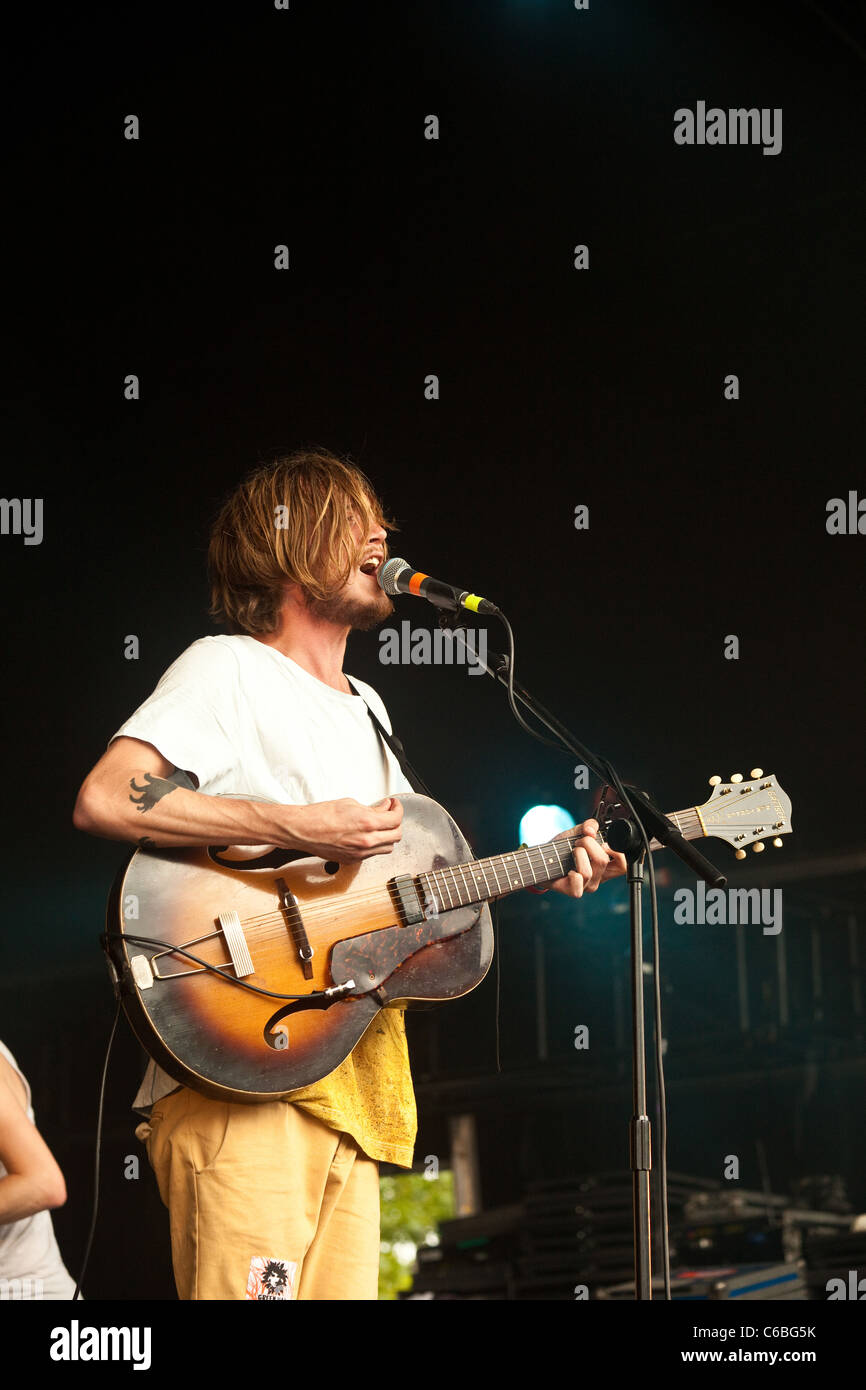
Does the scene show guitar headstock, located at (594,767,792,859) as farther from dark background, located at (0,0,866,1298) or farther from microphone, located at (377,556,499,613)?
dark background, located at (0,0,866,1298)

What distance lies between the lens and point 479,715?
3.84 meters

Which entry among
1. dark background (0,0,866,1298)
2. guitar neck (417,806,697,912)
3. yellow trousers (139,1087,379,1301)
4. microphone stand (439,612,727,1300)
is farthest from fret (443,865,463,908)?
dark background (0,0,866,1298)

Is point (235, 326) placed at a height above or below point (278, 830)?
above

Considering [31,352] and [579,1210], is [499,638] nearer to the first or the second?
[31,352]

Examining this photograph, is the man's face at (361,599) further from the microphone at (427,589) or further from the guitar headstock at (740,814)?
the guitar headstock at (740,814)

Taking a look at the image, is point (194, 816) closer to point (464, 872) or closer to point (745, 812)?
point (464, 872)

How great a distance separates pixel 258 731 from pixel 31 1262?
1.19 meters

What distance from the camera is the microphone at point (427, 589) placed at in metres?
2.48

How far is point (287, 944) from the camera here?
2.38 metres

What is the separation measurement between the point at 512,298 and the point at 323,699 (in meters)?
1.51

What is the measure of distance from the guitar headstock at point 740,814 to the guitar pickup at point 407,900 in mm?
604

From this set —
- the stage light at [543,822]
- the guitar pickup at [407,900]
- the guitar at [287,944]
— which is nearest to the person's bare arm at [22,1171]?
the guitar at [287,944]
